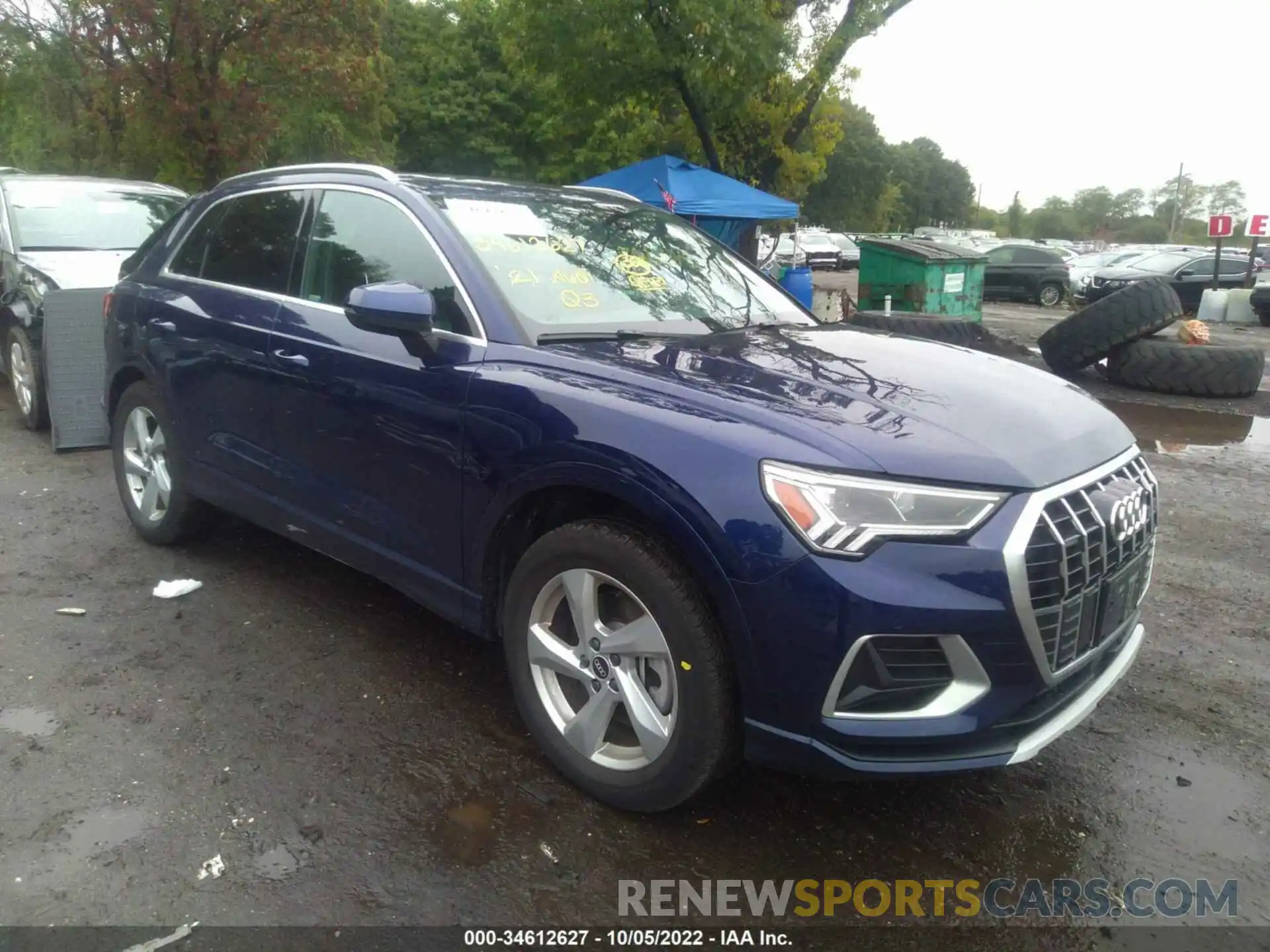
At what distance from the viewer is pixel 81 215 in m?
7.77

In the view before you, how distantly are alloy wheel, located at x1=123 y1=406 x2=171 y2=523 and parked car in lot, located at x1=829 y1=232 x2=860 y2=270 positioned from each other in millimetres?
37382

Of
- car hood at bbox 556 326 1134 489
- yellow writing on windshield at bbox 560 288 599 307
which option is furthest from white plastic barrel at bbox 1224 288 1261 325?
yellow writing on windshield at bbox 560 288 599 307

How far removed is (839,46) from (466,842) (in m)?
12.1

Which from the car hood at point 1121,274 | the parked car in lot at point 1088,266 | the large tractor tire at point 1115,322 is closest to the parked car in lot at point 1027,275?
the parked car in lot at point 1088,266

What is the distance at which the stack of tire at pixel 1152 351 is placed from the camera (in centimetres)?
976

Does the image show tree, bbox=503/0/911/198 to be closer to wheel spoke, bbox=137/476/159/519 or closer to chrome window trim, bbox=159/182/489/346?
chrome window trim, bbox=159/182/489/346

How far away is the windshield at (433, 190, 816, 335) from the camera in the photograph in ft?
10.8

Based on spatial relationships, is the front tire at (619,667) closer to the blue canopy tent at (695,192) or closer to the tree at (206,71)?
the blue canopy tent at (695,192)

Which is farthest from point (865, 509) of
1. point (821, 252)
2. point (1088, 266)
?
point (821, 252)

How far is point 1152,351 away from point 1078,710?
8.71 meters

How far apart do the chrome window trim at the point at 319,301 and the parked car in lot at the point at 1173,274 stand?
69.6 ft

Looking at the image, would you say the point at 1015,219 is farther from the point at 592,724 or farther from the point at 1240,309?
the point at 592,724

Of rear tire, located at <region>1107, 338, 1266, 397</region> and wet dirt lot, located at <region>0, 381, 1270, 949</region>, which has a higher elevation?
rear tire, located at <region>1107, 338, 1266, 397</region>

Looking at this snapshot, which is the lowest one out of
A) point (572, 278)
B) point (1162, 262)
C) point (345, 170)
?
point (572, 278)
